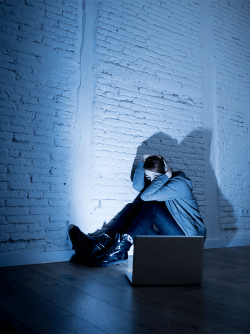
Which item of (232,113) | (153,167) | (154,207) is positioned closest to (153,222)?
(154,207)

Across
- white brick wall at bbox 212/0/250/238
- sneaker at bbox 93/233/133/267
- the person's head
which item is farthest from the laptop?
white brick wall at bbox 212/0/250/238

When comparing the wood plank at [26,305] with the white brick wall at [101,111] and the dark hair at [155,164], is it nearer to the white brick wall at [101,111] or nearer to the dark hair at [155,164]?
the white brick wall at [101,111]

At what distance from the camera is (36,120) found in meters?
2.46

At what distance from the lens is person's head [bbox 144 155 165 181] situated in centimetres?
270

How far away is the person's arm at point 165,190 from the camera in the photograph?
2.53 metres

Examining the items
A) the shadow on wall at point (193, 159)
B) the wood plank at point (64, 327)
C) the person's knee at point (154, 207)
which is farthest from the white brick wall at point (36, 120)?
the wood plank at point (64, 327)

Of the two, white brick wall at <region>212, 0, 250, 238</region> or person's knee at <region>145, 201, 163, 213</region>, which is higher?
white brick wall at <region>212, 0, 250, 238</region>

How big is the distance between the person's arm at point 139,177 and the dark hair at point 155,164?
87 millimetres

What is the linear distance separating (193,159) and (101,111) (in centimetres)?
131

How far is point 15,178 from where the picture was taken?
2348 mm

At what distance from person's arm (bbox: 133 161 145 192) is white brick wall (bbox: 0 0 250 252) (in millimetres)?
132

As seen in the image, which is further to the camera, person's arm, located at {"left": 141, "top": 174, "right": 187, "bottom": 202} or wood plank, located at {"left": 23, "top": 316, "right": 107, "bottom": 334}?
person's arm, located at {"left": 141, "top": 174, "right": 187, "bottom": 202}

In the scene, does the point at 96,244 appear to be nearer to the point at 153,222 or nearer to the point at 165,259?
the point at 153,222

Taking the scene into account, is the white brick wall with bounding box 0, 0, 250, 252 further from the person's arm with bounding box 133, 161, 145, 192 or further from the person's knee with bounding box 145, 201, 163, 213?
the person's knee with bounding box 145, 201, 163, 213
